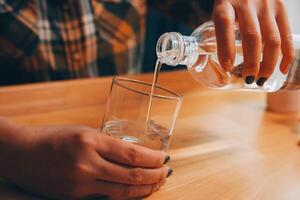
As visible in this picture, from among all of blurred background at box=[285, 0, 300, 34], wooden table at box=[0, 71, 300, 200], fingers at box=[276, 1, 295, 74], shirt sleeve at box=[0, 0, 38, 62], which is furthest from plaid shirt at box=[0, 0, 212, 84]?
blurred background at box=[285, 0, 300, 34]

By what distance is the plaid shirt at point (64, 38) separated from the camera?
Answer: 934mm

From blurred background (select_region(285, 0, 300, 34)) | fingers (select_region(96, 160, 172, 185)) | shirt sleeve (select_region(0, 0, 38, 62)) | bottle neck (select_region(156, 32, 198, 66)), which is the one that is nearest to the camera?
fingers (select_region(96, 160, 172, 185))

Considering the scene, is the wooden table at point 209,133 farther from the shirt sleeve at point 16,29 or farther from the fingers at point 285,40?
the shirt sleeve at point 16,29

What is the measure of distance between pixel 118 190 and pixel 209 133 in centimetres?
29

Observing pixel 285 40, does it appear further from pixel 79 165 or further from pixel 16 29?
pixel 16 29

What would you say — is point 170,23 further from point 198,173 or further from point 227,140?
point 198,173

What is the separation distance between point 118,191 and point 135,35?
0.82 m

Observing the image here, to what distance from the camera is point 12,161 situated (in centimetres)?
43

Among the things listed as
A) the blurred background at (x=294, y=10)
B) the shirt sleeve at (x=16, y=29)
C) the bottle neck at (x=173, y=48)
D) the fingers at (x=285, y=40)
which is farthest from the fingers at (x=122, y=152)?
the blurred background at (x=294, y=10)

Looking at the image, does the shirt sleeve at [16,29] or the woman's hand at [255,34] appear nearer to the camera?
the woman's hand at [255,34]

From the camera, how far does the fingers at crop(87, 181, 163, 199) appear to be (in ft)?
1.34

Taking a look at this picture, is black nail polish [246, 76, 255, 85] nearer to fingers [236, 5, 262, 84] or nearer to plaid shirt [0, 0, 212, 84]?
fingers [236, 5, 262, 84]

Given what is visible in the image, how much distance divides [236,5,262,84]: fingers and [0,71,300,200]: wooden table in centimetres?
13

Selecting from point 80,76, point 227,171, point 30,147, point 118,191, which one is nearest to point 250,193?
point 227,171
